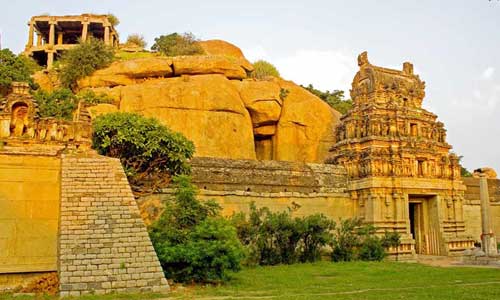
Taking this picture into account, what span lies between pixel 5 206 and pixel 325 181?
14312mm

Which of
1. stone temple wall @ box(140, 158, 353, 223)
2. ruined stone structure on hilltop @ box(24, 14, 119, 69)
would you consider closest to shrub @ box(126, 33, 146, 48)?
ruined stone structure on hilltop @ box(24, 14, 119, 69)

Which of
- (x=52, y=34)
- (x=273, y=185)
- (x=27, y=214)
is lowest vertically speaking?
(x=27, y=214)

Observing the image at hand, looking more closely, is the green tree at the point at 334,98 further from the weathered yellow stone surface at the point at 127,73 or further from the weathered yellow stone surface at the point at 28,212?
the weathered yellow stone surface at the point at 28,212

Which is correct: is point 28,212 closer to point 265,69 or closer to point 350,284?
point 350,284

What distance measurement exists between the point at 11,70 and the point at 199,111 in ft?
37.6

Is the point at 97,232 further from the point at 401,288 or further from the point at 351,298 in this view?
the point at 401,288

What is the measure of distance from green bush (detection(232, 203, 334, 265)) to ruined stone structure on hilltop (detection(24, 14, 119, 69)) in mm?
26806

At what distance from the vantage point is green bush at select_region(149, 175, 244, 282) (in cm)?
1147

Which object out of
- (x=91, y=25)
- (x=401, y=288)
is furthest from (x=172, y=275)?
(x=91, y=25)

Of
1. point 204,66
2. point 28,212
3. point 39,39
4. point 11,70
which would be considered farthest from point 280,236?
point 39,39

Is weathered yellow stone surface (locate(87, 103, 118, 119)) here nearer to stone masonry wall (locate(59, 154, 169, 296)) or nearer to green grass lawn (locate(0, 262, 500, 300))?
green grass lawn (locate(0, 262, 500, 300))

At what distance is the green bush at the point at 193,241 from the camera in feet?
37.6

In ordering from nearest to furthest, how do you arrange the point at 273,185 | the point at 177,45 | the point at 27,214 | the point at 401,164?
1. the point at 27,214
2. the point at 273,185
3. the point at 401,164
4. the point at 177,45

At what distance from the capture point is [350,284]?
12.1 m
